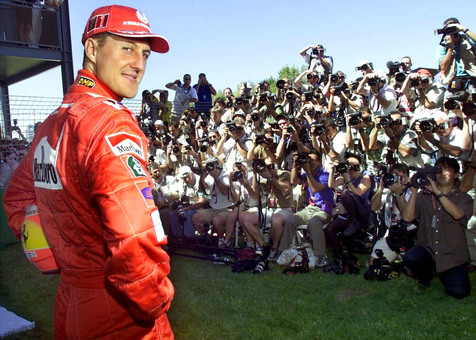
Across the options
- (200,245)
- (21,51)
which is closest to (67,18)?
(21,51)

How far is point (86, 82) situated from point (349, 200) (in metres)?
4.88

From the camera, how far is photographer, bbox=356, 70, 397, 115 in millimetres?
7359

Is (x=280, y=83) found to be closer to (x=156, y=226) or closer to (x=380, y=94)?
(x=380, y=94)

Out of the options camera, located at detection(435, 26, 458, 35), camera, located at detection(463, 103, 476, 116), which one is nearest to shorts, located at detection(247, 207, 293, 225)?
camera, located at detection(463, 103, 476, 116)

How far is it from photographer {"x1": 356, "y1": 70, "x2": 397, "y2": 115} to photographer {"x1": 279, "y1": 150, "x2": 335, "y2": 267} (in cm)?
163

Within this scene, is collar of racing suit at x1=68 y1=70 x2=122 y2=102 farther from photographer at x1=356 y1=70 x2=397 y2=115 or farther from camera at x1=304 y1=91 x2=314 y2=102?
camera at x1=304 y1=91 x2=314 y2=102

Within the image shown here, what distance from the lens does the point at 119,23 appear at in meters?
1.66

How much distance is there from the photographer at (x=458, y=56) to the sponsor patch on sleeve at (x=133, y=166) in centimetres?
583

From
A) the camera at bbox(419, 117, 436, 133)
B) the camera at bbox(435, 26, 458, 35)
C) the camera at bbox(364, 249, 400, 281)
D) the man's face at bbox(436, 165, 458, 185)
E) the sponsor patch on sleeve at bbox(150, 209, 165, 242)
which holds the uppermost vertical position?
the camera at bbox(435, 26, 458, 35)

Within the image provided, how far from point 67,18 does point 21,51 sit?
139 cm

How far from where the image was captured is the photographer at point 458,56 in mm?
6172

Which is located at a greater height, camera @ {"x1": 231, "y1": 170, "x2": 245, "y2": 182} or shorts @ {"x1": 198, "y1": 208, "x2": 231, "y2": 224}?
camera @ {"x1": 231, "y1": 170, "x2": 245, "y2": 182}

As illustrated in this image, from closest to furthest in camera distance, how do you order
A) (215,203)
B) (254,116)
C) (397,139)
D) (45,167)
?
(45,167)
(397,139)
(215,203)
(254,116)

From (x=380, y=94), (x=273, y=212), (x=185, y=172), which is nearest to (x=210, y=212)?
(x=185, y=172)
